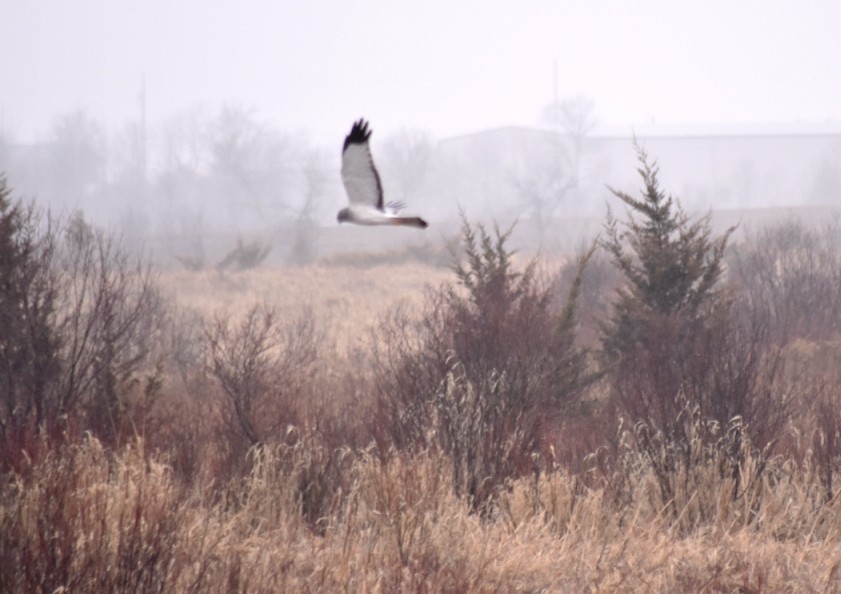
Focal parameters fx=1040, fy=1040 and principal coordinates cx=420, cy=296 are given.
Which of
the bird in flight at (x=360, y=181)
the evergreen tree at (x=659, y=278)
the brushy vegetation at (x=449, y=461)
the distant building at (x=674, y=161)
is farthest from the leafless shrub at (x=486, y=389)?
the distant building at (x=674, y=161)

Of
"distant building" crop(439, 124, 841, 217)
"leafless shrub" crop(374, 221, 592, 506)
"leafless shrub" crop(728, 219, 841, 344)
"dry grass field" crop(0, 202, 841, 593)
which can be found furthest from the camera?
"distant building" crop(439, 124, 841, 217)

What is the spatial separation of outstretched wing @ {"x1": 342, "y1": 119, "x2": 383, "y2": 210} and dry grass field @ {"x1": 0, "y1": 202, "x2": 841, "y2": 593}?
1.79 m

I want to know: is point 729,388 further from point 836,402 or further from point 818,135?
point 818,135

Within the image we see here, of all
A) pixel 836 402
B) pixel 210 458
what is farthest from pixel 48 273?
pixel 836 402

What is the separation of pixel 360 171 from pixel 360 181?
0.24 ft

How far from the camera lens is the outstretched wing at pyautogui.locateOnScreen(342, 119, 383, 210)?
6.95 m

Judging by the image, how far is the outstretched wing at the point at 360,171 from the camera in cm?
695

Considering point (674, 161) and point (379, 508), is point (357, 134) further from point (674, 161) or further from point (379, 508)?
point (674, 161)

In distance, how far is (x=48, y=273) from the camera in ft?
31.2

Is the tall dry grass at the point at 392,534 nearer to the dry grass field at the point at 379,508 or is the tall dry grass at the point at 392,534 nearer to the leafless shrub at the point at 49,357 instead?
the dry grass field at the point at 379,508

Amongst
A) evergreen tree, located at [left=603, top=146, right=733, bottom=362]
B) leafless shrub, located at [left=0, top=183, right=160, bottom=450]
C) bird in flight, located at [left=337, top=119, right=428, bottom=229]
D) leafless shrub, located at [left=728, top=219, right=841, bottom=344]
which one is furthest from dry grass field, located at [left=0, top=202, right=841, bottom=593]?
leafless shrub, located at [left=728, top=219, right=841, bottom=344]

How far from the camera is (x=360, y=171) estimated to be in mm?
7012

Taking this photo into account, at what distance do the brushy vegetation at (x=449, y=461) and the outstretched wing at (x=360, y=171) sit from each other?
1.82m

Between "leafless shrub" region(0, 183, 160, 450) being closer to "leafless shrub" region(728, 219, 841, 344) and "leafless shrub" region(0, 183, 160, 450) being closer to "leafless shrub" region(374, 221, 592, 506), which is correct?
"leafless shrub" region(374, 221, 592, 506)
